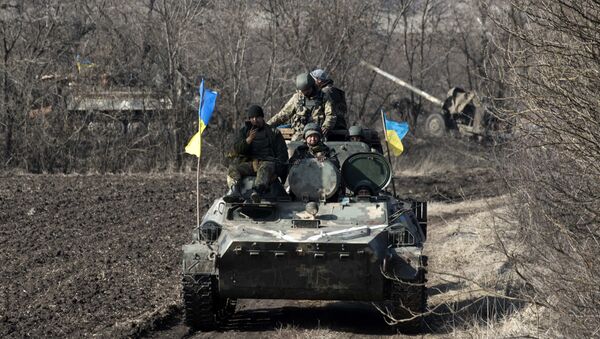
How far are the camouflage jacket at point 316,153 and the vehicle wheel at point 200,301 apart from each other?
199 cm

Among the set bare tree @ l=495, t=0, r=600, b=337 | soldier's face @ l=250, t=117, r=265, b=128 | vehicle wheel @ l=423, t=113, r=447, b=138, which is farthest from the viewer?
vehicle wheel @ l=423, t=113, r=447, b=138

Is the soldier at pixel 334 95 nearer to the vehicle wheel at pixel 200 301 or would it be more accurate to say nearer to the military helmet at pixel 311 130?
the military helmet at pixel 311 130

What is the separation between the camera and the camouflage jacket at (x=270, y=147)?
39.2 feet

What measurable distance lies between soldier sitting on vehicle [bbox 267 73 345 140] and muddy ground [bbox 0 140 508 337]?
2.27 m

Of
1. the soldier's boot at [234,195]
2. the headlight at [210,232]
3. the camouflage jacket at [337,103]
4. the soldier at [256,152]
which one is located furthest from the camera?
the camouflage jacket at [337,103]

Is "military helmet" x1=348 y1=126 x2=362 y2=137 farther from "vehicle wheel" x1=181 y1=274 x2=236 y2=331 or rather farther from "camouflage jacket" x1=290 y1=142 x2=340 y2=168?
"vehicle wheel" x1=181 y1=274 x2=236 y2=331

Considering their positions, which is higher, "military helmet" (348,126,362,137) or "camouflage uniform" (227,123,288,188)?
"military helmet" (348,126,362,137)

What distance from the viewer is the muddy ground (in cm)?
1089

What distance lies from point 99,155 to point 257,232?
15.8 metres

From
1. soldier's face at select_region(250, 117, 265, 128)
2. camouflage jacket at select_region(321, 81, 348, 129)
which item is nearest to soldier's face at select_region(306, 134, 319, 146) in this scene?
soldier's face at select_region(250, 117, 265, 128)

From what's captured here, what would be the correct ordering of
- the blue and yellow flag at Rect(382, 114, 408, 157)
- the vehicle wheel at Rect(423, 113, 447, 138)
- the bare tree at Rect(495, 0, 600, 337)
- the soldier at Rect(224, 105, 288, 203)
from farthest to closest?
the vehicle wheel at Rect(423, 113, 447, 138) < the blue and yellow flag at Rect(382, 114, 408, 157) < the soldier at Rect(224, 105, 288, 203) < the bare tree at Rect(495, 0, 600, 337)

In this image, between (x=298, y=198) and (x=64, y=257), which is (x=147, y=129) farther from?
(x=298, y=198)

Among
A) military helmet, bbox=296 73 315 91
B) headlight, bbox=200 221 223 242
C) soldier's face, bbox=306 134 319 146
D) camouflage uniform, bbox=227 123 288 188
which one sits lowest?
headlight, bbox=200 221 223 242

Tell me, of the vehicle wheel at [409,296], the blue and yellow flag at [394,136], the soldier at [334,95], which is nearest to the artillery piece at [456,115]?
the blue and yellow flag at [394,136]
